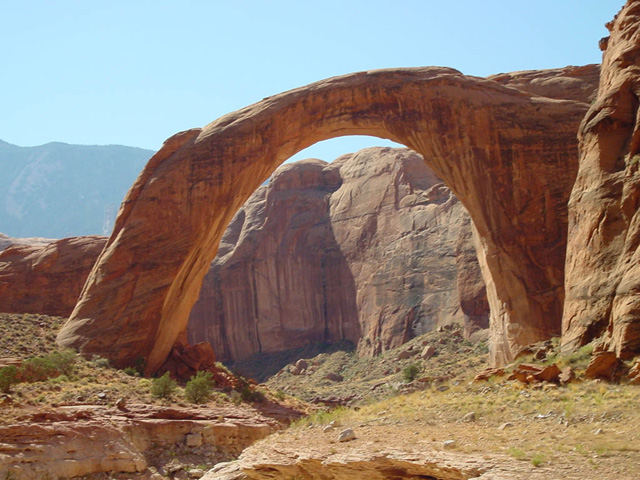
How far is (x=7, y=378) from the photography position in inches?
766

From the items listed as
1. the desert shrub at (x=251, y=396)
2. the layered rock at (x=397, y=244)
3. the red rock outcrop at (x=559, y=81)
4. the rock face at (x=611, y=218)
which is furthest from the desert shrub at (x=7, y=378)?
the layered rock at (x=397, y=244)

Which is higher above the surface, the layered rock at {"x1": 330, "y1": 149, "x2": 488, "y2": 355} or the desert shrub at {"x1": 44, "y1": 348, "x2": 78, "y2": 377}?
the layered rock at {"x1": 330, "y1": 149, "x2": 488, "y2": 355}

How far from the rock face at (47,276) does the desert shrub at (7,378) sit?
35.1 ft

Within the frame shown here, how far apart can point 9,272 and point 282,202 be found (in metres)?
17.6

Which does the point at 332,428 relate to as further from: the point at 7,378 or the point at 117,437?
the point at 7,378

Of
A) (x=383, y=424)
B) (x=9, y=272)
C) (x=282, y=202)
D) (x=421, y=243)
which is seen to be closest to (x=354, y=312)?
(x=421, y=243)

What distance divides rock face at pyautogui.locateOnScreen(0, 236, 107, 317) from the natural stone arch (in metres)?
5.92

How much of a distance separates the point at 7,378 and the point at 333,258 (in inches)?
995

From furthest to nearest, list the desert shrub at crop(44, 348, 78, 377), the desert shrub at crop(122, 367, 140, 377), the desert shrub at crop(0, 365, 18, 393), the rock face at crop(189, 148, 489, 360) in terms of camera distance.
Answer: the rock face at crop(189, 148, 489, 360) → the desert shrub at crop(122, 367, 140, 377) → the desert shrub at crop(44, 348, 78, 377) → the desert shrub at crop(0, 365, 18, 393)

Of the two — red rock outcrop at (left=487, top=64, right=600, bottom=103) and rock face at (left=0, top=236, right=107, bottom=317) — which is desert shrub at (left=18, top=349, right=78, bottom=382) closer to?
rock face at (left=0, top=236, right=107, bottom=317)

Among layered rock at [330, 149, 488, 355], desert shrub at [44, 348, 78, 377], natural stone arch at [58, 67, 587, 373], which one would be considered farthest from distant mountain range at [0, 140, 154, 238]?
desert shrub at [44, 348, 78, 377]

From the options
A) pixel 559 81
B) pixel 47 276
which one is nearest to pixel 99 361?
pixel 47 276

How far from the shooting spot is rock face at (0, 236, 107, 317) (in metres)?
30.6

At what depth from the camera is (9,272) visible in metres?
31.5
